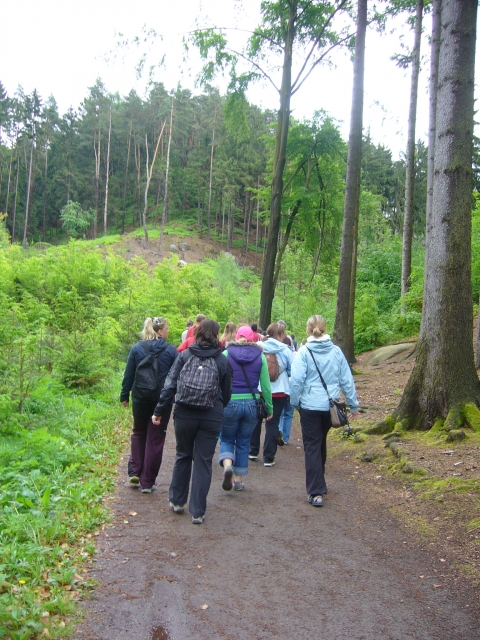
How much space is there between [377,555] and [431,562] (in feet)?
1.42

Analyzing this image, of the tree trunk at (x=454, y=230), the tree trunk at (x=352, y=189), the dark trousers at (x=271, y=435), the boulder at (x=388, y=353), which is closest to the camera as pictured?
the tree trunk at (x=454, y=230)

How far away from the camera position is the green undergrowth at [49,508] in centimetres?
340

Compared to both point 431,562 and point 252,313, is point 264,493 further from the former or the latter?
point 252,313

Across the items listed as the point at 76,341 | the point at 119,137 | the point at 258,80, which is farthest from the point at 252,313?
the point at 119,137

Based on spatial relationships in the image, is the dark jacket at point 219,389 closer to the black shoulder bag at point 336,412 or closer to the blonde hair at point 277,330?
the black shoulder bag at point 336,412

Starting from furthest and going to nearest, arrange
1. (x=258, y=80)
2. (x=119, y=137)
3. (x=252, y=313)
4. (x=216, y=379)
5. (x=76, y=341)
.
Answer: (x=119, y=137) < (x=252, y=313) < (x=258, y=80) < (x=76, y=341) < (x=216, y=379)

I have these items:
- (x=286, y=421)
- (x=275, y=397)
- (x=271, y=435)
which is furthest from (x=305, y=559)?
(x=286, y=421)

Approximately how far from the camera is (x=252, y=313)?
96.8 ft

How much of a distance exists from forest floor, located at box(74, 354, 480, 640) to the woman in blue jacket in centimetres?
44

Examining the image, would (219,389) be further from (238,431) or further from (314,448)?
(314,448)

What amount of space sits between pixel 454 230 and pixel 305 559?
4753 mm

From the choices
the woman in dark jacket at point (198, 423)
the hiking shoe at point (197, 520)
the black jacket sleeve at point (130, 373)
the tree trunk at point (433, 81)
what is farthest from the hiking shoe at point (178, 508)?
the tree trunk at point (433, 81)

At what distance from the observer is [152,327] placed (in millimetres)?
6164

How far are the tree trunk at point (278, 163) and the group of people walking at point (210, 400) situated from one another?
9868 mm
